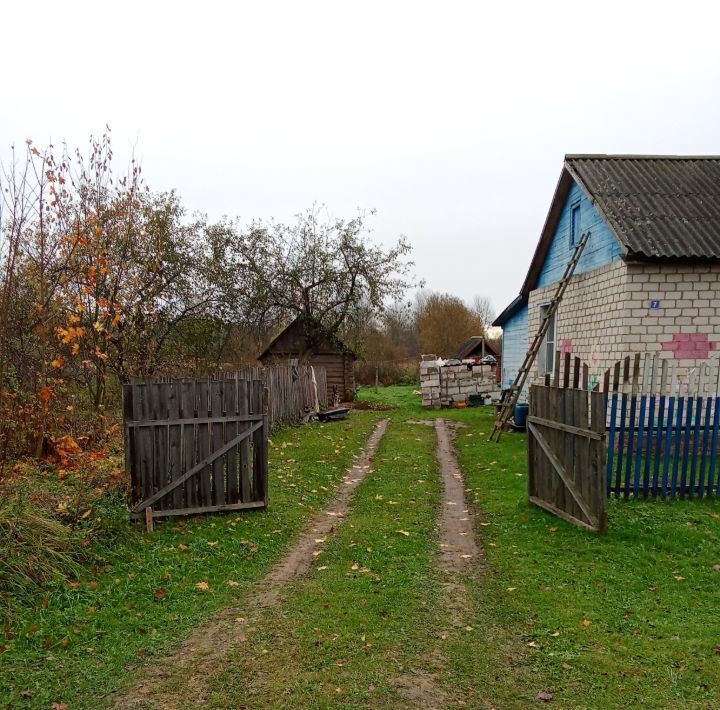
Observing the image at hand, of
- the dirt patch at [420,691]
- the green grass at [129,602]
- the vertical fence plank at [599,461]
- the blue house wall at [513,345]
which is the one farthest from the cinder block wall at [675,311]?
the dirt patch at [420,691]

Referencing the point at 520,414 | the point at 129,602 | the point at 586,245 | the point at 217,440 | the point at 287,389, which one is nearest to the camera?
the point at 129,602

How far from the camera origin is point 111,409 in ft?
40.4

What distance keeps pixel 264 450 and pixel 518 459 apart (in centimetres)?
613

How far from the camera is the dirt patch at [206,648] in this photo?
12.0 ft

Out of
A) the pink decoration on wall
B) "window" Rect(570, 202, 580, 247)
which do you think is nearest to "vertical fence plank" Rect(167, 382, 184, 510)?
the pink decoration on wall

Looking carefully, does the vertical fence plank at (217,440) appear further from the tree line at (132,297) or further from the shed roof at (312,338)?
the shed roof at (312,338)

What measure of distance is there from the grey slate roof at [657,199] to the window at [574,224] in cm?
118

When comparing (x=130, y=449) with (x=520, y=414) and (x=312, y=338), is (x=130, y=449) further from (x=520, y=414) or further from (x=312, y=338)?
(x=312, y=338)

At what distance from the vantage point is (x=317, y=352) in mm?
27375

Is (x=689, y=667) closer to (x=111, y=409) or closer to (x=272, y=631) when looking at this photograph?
(x=272, y=631)

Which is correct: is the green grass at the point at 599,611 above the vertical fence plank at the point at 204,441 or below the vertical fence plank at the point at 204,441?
below

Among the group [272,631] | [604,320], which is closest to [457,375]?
[604,320]

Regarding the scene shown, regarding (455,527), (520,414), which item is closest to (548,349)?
(520,414)

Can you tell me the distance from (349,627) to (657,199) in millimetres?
12369
